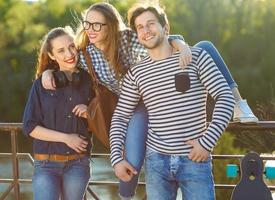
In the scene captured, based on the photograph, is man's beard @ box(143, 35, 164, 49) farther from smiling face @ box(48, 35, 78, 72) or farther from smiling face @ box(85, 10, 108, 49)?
smiling face @ box(48, 35, 78, 72)

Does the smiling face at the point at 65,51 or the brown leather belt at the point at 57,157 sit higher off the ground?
the smiling face at the point at 65,51

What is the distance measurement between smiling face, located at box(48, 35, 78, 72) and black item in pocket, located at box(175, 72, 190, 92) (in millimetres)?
584

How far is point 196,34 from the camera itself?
2308 cm

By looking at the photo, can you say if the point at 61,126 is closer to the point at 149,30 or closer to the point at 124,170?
Result: the point at 124,170

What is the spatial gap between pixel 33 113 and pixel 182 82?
78cm

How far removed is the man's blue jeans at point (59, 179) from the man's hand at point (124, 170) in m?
0.28

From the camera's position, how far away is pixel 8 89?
2406cm

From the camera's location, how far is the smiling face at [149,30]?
230cm

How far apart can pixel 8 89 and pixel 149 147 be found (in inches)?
884

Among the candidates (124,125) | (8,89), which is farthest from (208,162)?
(8,89)

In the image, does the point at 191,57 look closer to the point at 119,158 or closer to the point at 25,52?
the point at 119,158

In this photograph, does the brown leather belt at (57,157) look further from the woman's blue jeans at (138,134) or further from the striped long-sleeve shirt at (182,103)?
the striped long-sleeve shirt at (182,103)

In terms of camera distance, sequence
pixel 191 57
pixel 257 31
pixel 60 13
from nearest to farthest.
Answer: pixel 191 57 → pixel 257 31 → pixel 60 13

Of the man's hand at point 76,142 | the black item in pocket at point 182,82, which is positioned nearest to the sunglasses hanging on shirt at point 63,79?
the man's hand at point 76,142
